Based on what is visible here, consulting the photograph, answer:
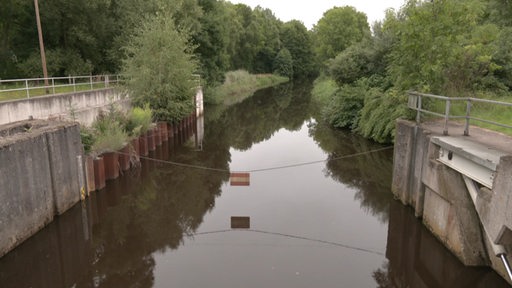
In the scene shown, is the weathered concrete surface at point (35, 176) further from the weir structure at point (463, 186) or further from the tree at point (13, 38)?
the tree at point (13, 38)

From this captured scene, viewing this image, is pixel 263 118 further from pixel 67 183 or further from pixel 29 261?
pixel 29 261

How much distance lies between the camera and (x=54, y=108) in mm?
15656

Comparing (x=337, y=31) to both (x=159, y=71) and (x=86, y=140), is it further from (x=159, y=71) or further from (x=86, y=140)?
(x=86, y=140)

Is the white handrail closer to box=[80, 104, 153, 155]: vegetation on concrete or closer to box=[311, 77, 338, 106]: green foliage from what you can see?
box=[80, 104, 153, 155]: vegetation on concrete

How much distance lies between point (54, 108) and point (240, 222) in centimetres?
974

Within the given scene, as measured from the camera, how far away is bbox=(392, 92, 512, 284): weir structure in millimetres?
6406

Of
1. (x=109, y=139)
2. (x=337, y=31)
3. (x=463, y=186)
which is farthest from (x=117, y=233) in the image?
(x=337, y=31)

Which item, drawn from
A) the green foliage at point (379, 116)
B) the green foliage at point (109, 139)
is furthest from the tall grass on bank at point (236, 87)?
the green foliage at point (109, 139)

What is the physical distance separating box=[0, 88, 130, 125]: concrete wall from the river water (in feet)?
9.58

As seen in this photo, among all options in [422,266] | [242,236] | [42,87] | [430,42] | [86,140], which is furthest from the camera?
[42,87]

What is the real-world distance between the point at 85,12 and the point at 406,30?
2175cm

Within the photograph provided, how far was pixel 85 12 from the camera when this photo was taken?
85.7ft

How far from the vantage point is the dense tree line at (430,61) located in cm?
1196

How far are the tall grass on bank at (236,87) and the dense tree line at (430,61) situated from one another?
21278 millimetres
